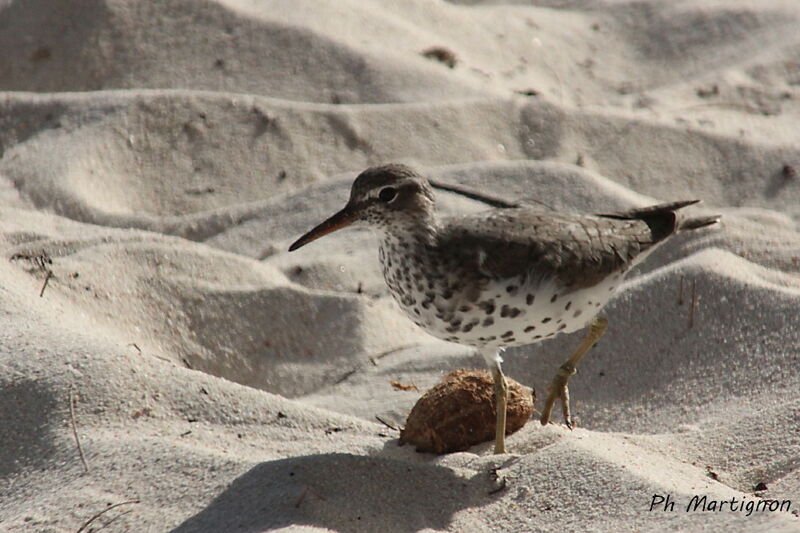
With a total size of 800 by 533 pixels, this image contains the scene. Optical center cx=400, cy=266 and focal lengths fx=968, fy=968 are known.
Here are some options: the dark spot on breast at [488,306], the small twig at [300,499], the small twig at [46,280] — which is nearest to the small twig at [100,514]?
the small twig at [300,499]

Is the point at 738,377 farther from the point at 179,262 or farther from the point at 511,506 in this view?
the point at 179,262

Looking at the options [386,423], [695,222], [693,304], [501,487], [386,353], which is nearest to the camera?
[501,487]

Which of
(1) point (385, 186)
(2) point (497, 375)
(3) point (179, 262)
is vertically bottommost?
(3) point (179, 262)

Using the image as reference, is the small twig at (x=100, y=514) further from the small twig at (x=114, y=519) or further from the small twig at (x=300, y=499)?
the small twig at (x=300, y=499)

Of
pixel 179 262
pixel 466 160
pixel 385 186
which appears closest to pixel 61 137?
pixel 179 262

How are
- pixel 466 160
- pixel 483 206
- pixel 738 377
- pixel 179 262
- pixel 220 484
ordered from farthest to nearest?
pixel 466 160, pixel 483 206, pixel 179 262, pixel 738 377, pixel 220 484

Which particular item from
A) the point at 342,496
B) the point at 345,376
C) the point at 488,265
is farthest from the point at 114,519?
the point at 345,376

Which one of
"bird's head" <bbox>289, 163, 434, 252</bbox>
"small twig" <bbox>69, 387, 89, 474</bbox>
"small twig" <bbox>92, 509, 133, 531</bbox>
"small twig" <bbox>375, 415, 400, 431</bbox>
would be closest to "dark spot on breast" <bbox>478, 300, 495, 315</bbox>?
"bird's head" <bbox>289, 163, 434, 252</bbox>

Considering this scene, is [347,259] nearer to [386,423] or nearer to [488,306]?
[386,423]
